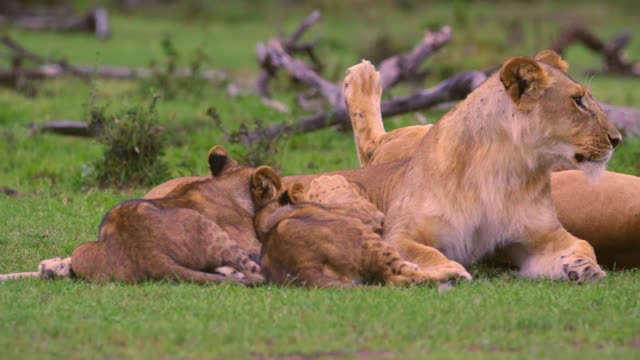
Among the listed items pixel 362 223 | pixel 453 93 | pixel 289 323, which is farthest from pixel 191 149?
pixel 289 323

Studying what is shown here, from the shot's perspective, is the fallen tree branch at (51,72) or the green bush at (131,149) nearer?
the green bush at (131,149)

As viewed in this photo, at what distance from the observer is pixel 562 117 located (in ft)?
19.0

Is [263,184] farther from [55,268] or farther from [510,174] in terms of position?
[510,174]

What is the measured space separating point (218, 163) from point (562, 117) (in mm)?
1701

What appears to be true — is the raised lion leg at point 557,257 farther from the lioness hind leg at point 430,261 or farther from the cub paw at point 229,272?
the cub paw at point 229,272

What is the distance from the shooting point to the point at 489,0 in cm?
2705

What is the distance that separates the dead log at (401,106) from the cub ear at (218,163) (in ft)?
8.26

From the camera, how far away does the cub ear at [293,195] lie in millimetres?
6184

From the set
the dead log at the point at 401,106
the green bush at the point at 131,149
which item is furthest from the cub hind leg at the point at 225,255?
the dead log at the point at 401,106

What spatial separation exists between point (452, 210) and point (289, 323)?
1319 millimetres

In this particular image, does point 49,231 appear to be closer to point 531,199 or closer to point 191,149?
point 531,199

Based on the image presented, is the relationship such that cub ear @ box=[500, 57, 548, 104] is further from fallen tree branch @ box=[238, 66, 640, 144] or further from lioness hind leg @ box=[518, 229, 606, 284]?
fallen tree branch @ box=[238, 66, 640, 144]

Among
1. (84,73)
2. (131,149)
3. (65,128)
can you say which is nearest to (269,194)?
(131,149)

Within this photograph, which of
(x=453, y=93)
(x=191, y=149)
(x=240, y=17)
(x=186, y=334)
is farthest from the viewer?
(x=240, y=17)
